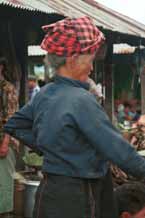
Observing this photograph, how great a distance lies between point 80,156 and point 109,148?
0.58 ft

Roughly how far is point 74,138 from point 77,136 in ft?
0.06

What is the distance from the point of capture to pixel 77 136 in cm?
248

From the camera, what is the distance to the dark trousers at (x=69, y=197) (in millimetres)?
2535

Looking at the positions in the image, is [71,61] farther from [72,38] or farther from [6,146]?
[6,146]

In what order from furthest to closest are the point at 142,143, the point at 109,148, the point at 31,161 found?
1. the point at 31,161
2. the point at 142,143
3. the point at 109,148

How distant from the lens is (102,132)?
2.40 meters

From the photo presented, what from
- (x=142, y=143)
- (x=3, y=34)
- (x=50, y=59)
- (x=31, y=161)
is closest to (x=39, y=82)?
(x=3, y=34)

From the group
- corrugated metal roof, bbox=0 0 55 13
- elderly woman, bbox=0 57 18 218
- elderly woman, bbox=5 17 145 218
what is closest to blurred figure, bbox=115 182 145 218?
elderly woman, bbox=5 17 145 218

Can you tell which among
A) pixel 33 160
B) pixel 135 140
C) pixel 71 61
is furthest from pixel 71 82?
pixel 33 160

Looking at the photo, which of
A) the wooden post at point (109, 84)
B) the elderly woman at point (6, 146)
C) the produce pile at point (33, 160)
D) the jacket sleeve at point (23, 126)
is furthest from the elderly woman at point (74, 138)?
the wooden post at point (109, 84)

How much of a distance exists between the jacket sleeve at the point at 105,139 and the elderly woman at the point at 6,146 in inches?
119

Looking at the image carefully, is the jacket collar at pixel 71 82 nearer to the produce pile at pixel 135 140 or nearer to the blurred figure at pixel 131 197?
the blurred figure at pixel 131 197

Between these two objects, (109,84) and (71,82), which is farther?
(109,84)

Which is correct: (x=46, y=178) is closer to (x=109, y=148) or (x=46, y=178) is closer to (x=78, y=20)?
(x=109, y=148)
